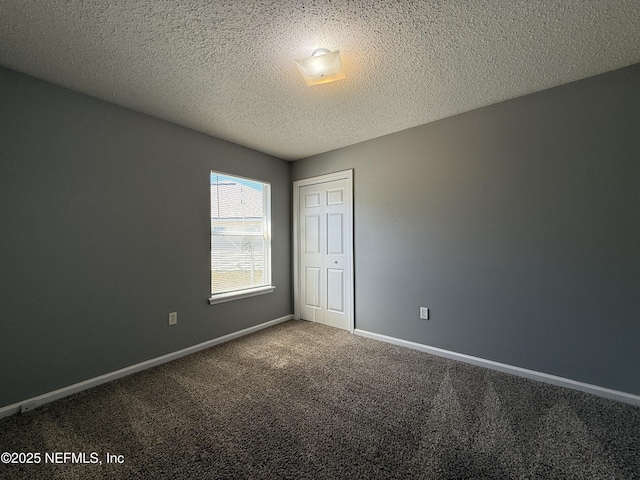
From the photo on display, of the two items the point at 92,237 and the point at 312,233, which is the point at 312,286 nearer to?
the point at 312,233

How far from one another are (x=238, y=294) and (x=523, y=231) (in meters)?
3.07

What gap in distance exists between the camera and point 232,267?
11.0ft

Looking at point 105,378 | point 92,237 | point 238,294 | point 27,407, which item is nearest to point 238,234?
point 238,294

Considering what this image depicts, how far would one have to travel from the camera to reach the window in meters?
3.19

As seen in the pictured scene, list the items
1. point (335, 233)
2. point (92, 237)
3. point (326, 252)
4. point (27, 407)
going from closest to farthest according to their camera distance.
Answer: point (27, 407) < point (92, 237) < point (335, 233) < point (326, 252)

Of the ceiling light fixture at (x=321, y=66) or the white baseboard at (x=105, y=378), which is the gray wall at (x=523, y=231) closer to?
the ceiling light fixture at (x=321, y=66)

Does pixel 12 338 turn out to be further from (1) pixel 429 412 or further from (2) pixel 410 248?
(2) pixel 410 248

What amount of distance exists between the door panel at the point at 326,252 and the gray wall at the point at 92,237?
132cm

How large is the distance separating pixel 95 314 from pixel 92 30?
2.06 meters

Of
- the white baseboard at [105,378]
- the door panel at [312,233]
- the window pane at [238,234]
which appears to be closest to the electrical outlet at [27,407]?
the white baseboard at [105,378]

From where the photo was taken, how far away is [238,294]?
332 cm

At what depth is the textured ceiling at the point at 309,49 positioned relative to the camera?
4.75 ft

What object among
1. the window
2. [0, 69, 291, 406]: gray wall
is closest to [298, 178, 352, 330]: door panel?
the window

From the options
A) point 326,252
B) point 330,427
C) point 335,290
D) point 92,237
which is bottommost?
point 330,427
